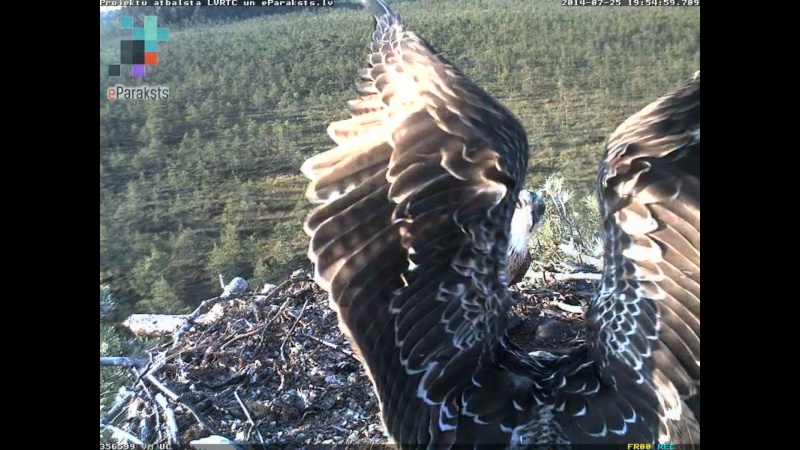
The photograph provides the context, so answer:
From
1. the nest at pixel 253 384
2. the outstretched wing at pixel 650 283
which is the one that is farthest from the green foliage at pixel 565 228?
the outstretched wing at pixel 650 283

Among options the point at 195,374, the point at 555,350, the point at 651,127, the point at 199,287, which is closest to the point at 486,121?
the point at 651,127

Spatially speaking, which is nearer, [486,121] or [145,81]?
[486,121]

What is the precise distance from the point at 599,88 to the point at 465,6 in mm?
455

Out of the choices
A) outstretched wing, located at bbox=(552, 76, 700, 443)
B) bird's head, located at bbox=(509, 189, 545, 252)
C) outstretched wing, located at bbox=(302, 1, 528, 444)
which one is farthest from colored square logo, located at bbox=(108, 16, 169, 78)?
outstretched wing, located at bbox=(552, 76, 700, 443)

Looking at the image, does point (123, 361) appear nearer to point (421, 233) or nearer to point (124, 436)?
point (124, 436)

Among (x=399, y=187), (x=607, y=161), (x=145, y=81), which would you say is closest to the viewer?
(x=399, y=187)

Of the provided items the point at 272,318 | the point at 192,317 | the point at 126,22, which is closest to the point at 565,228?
the point at 272,318

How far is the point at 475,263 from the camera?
1386 millimetres

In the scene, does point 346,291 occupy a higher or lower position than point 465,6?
lower

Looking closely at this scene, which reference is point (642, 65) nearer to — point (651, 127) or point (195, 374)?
point (651, 127)

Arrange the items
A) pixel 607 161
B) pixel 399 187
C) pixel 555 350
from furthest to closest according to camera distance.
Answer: pixel 555 350, pixel 607 161, pixel 399 187

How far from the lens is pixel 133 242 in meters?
→ 1.72

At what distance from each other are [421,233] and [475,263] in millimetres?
144

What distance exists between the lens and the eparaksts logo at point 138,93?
1.68 metres
